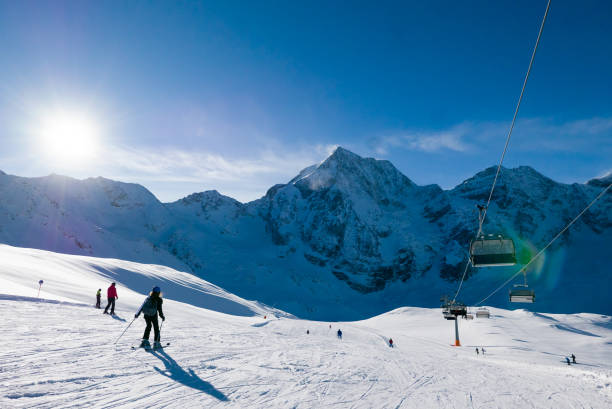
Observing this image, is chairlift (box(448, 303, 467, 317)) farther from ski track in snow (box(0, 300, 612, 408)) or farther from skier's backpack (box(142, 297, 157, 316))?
skier's backpack (box(142, 297, 157, 316))

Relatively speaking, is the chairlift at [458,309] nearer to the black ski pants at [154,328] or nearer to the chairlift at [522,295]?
the chairlift at [522,295]

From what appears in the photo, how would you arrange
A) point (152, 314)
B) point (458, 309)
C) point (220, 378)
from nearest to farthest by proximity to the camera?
point (220, 378)
point (152, 314)
point (458, 309)

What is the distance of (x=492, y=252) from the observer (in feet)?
53.6

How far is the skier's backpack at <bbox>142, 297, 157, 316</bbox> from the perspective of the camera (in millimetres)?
8516

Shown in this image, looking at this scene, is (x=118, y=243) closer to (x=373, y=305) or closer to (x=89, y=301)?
(x=89, y=301)

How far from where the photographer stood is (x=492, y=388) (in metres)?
8.05

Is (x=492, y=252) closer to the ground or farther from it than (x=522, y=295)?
farther from it

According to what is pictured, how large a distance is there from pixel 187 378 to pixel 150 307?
2.93 meters

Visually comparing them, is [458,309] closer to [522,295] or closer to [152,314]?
[522,295]

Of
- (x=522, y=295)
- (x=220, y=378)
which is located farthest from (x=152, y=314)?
(x=522, y=295)

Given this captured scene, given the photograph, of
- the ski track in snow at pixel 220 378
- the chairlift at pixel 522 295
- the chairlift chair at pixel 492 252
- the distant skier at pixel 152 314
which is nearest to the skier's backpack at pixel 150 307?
the distant skier at pixel 152 314

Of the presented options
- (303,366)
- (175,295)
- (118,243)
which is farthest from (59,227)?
(303,366)

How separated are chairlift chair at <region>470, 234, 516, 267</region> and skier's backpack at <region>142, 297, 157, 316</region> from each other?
14.4 m

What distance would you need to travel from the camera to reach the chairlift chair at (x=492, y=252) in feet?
52.9
